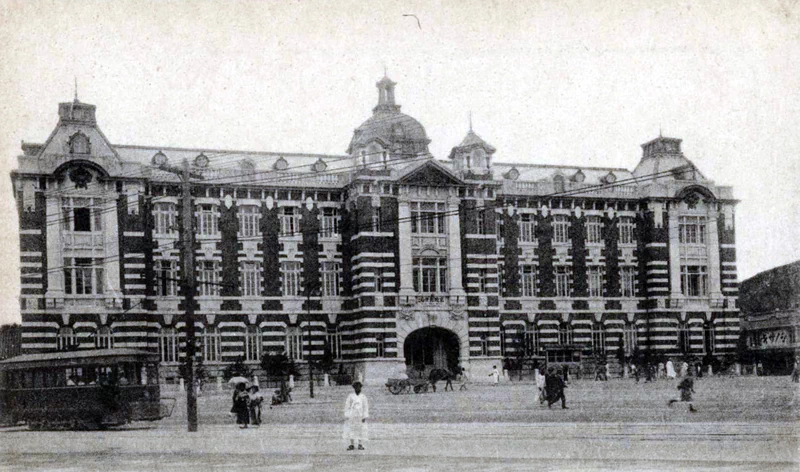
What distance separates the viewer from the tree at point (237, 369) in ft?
172

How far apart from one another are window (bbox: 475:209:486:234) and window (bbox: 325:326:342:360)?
9277 millimetres

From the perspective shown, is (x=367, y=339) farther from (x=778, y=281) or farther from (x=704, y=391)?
(x=778, y=281)

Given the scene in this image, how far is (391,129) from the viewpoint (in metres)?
57.9

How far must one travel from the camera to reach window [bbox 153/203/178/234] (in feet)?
172

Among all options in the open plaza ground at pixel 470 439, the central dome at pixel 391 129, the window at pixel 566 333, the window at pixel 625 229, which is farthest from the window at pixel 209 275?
the window at pixel 625 229

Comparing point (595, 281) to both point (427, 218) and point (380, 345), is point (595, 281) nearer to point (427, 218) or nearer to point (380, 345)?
point (427, 218)

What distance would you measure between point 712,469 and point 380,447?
298 inches

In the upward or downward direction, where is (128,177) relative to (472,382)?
upward

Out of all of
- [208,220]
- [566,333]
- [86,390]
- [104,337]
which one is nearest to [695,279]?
[566,333]

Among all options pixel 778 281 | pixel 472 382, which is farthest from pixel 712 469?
pixel 778 281

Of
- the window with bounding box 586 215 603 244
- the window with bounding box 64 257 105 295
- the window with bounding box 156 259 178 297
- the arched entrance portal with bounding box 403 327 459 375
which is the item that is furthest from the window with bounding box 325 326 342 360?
the window with bounding box 586 215 603 244

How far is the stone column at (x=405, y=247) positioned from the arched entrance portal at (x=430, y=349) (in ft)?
10.1

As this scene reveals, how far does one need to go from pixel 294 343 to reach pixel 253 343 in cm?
218

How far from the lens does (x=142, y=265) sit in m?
51.3
